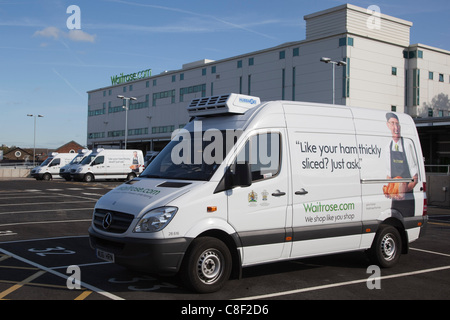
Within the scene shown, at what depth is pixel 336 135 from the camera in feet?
25.8

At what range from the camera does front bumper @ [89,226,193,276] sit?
597 cm

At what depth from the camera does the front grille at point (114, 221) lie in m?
6.25

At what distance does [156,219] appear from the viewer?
19.8 feet

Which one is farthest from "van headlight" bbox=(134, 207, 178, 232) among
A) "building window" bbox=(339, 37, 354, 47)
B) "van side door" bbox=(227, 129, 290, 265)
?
"building window" bbox=(339, 37, 354, 47)

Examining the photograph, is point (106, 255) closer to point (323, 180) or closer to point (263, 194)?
point (263, 194)

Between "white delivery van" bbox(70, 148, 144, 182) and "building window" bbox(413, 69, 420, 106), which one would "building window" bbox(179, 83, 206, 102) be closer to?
"building window" bbox(413, 69, 420, 106)

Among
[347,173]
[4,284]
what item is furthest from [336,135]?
[4,284]

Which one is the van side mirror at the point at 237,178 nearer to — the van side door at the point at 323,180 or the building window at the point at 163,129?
the van side door at the point at 323,180

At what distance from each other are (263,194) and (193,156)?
1.19 metres

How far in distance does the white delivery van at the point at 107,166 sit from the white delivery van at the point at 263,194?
2955cm

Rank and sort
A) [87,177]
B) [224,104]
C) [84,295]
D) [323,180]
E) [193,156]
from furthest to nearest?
[87,177] → [323,180] → [224,104] → [193,156] → [84,295]

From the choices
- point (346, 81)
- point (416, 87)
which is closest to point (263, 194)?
point (346, 81)

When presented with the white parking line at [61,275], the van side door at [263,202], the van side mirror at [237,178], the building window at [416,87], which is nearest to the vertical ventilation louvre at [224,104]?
the van side door at [263,202]

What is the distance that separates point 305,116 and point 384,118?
76.9 inches
